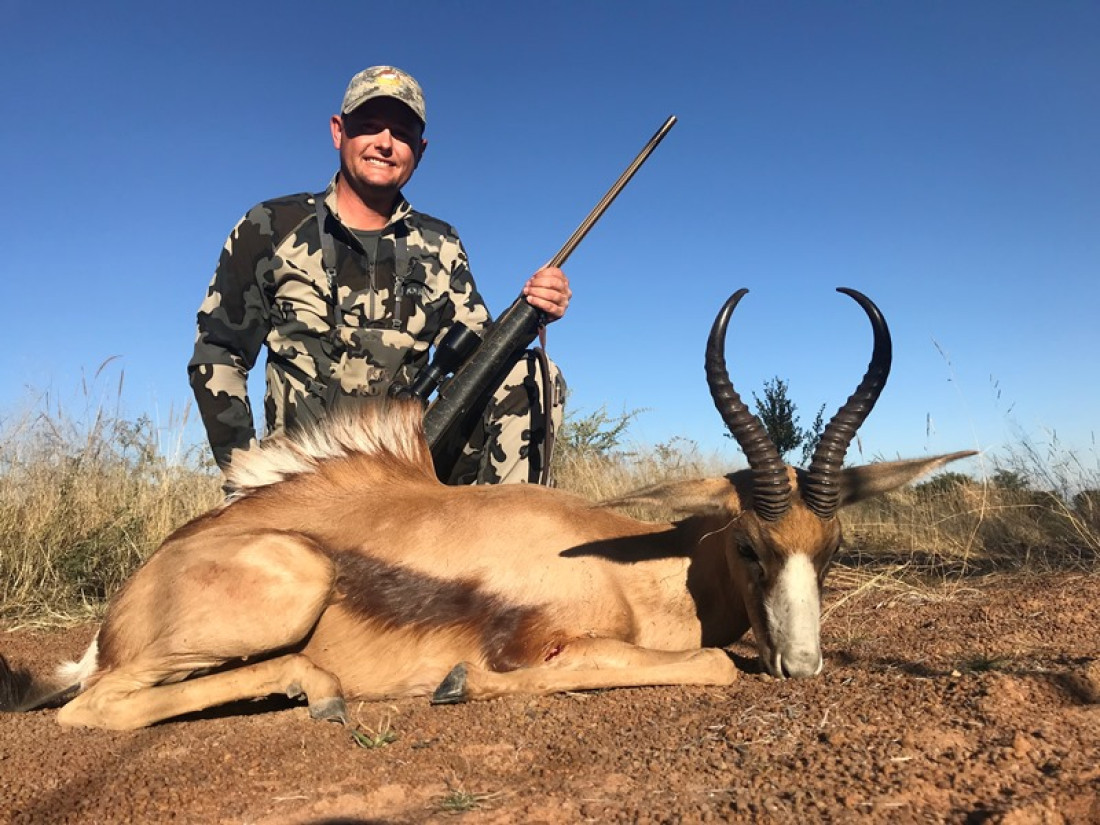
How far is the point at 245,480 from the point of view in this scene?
473 centimetres

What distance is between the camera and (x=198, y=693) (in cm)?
385

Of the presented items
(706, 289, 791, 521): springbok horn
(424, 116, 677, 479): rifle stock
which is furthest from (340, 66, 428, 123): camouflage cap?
(706, 289, 791, 521): springbok horn

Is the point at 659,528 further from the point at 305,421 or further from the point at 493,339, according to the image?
the point at 305,421

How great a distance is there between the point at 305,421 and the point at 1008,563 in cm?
545

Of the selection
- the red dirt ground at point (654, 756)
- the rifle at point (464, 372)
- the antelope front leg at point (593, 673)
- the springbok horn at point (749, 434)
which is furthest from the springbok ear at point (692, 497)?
the rifle at point (464, 372)

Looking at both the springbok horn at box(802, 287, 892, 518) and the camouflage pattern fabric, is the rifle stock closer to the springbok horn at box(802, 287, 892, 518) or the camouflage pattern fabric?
the camouflage pattern fabric

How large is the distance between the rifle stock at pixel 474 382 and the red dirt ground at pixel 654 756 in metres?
2.29

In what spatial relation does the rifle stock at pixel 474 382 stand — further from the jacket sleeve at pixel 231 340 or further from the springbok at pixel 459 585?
the jacket sleeve at pixel 231 340

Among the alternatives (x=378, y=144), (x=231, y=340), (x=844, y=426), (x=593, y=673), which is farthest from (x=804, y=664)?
(x=378, y=144)

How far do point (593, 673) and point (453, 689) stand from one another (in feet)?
2.05

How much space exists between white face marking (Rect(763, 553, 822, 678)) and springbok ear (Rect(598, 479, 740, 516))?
0.54 m

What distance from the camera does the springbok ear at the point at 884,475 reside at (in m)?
4.69

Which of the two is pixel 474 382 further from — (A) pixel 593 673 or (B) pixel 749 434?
(A) pixel 593 673

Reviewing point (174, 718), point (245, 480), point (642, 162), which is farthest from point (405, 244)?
point (174, 718)
